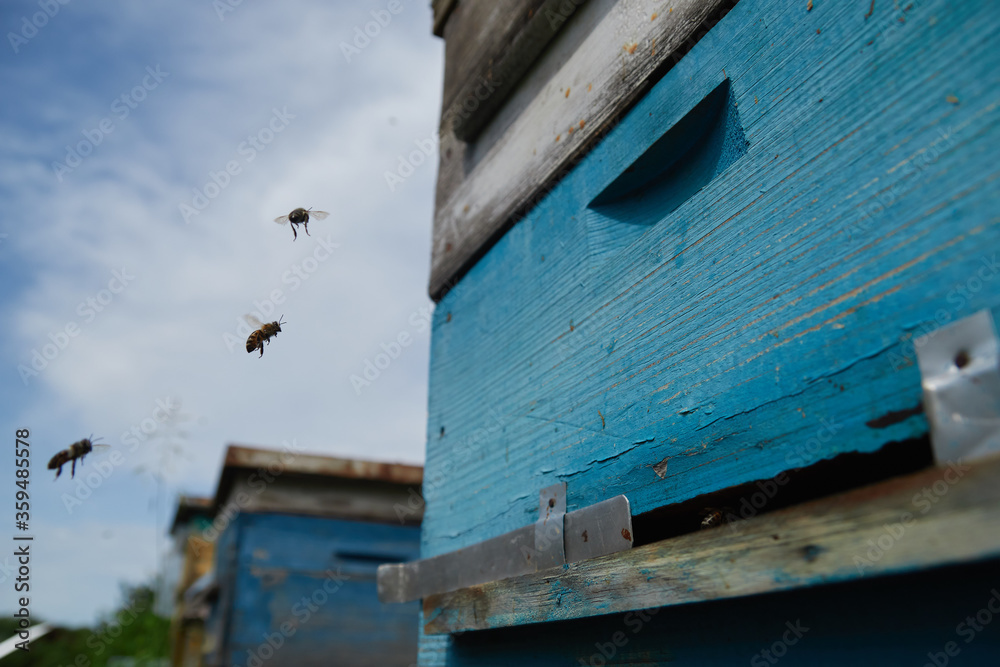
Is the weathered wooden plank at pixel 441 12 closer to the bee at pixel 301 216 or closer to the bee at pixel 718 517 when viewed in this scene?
the bee at pixel 301 216

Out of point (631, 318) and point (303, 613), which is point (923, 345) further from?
point (303, 613)

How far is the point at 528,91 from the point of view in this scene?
2.08 m

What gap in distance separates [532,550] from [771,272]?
2.49ft

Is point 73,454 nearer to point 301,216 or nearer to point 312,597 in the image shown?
point 301,216

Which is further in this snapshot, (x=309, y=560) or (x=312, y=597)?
(x=309, y=560)

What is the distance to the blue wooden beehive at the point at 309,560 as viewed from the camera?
4426mm

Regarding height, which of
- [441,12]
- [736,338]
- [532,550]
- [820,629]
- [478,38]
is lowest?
[820,629]

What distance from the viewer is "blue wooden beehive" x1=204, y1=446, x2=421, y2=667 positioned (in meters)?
4.43

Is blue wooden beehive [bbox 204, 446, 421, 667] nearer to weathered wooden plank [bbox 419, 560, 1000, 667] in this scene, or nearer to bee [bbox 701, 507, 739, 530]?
weathered wooden plank [bbox 419, 560, 1000, 667]

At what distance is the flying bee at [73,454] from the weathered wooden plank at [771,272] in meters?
1.42

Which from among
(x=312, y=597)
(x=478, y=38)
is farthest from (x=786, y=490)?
(x=312, y=597)

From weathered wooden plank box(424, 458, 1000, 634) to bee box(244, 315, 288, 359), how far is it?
53.7 inches

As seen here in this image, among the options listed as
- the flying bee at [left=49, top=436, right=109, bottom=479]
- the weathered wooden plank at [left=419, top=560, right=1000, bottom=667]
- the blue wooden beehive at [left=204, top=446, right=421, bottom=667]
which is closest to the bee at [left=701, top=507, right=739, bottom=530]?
the weathered wooden plank at [left=419, top=560, right=1000, bottom=667]

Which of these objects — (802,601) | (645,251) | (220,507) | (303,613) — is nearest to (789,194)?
(645,251)
